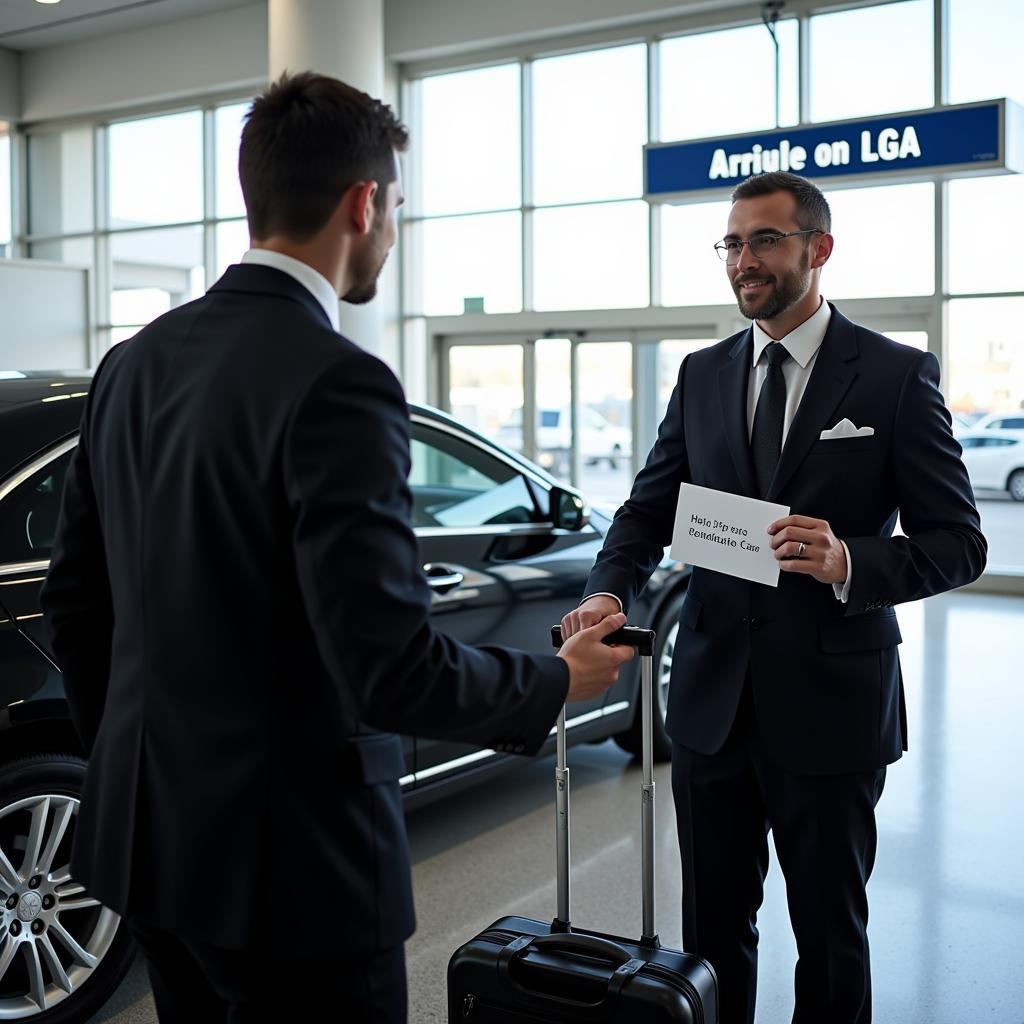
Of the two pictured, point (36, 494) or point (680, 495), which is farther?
point (36, 494)

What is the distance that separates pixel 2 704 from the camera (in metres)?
2.61

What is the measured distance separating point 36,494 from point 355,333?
264 inches

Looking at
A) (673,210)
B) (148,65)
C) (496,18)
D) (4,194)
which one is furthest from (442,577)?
(4,194)

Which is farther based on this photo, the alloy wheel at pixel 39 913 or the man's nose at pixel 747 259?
the alloy wheel at pixel 39 913

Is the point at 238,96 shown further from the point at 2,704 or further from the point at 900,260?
the point at 2,704

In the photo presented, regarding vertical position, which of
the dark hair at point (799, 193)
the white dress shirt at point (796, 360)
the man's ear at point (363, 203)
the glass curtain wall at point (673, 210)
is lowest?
the white dress shirt at point (796, 360)

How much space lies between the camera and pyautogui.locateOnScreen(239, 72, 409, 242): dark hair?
136 cm

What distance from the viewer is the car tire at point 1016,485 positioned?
10.1 metres

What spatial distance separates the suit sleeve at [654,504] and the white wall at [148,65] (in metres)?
11.1

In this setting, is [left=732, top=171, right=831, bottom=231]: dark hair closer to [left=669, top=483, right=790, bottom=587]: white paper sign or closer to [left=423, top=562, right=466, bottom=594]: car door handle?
[left=669, top=483, right=790, bottom=587]: white paper sign

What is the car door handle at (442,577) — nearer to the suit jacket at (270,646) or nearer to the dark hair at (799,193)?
the dark hair at (799,193)

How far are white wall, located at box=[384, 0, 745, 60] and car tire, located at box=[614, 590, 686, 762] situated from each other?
283 inches

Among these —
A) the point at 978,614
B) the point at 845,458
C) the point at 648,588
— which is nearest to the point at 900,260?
the point at 978,614

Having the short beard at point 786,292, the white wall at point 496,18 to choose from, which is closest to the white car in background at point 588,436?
the white wall at point 496,18
